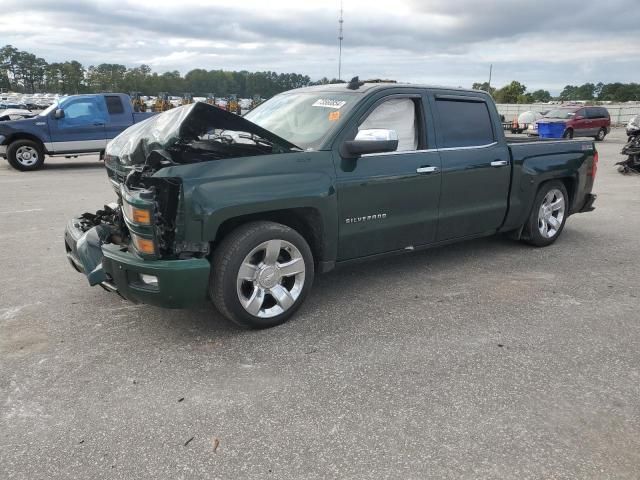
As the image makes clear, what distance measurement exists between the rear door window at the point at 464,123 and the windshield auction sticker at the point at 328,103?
3.29ft

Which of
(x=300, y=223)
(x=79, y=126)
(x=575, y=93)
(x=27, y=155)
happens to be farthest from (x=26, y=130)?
(x=575, y=93)

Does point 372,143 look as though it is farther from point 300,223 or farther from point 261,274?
point 261,274

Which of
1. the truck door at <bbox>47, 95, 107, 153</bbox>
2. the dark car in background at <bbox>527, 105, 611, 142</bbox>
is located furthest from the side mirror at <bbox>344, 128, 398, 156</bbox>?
the dark car in background at <bbox>527, 105, 611, 142</bbox>

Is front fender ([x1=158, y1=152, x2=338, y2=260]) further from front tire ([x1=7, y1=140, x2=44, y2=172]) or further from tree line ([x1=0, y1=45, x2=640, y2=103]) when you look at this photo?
tree line ([x1=0, y1=45, x2=640, y2=103])

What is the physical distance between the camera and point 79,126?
13.7 metres

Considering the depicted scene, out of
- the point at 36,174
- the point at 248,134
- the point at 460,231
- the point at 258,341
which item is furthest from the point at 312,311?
the point at 36,174

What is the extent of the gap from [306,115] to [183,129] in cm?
132

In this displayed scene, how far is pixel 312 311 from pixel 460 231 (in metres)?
1.78

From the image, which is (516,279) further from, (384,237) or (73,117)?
(73,117)

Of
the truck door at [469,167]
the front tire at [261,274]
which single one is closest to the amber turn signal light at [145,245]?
the front tire at [261,274]

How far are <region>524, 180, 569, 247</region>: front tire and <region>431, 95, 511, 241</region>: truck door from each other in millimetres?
652

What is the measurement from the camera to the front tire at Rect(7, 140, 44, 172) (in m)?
13.2

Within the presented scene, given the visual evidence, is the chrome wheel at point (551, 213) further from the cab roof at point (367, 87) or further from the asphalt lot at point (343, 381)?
the cab roof at point (367, 87)

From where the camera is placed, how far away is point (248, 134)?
374 centimetres
